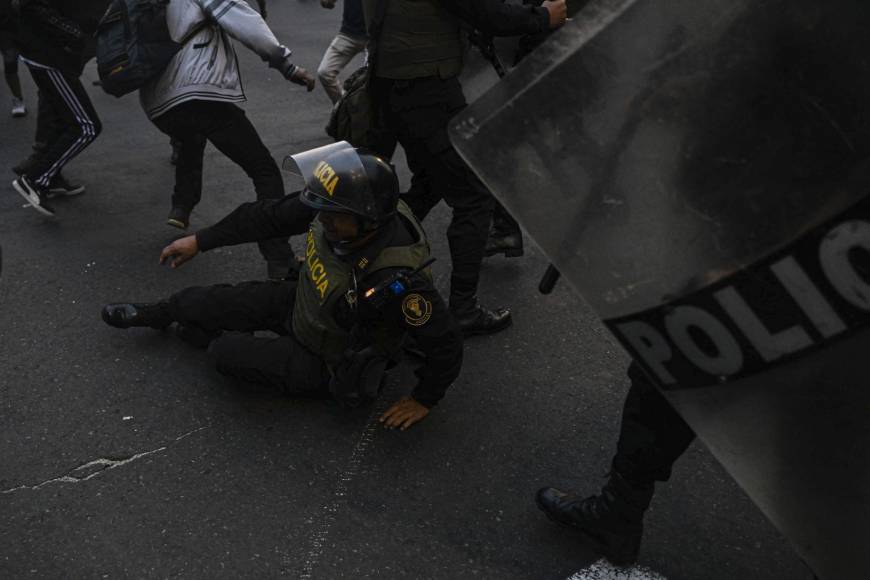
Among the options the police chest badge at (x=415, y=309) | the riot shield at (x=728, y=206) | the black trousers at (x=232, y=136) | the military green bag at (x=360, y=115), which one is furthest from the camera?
the black trousers at (x=232, y=136)

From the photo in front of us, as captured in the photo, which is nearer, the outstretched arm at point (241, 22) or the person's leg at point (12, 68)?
the outstretched arm at point (241, 22)

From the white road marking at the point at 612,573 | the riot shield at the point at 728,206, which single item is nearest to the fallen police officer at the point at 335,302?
the white road marking at the point at 612,573

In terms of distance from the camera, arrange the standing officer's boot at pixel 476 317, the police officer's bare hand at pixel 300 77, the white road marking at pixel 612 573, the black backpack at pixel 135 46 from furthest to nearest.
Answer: the police officer's bare hand at pixel 300 77, the black backpack at pixel 135 46, the standing officer's boot at pixel 476 317, the white road marking at pixel 612 573

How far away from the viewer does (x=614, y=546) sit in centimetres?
247

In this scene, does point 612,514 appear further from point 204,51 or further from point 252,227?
point 204,51

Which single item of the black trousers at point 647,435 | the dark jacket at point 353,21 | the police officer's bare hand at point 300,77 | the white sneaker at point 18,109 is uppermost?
the white sneaker at point 18,109

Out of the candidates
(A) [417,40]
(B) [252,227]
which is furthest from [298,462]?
(A) [417,40]

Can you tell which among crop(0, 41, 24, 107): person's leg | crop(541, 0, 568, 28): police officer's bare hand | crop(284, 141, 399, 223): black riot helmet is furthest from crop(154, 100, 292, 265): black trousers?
crop(0, 41, 24, 107): person's leg

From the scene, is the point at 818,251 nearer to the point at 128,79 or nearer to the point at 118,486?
the point at 118,486

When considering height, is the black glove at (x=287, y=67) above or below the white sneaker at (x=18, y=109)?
below

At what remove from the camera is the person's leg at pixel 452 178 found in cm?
324

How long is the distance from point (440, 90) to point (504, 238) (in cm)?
104

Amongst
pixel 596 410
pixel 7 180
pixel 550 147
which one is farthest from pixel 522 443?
pixel 7 180

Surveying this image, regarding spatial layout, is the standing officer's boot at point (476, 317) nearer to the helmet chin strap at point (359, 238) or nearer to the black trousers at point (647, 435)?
the helmet chin strap at point (359, 238)
